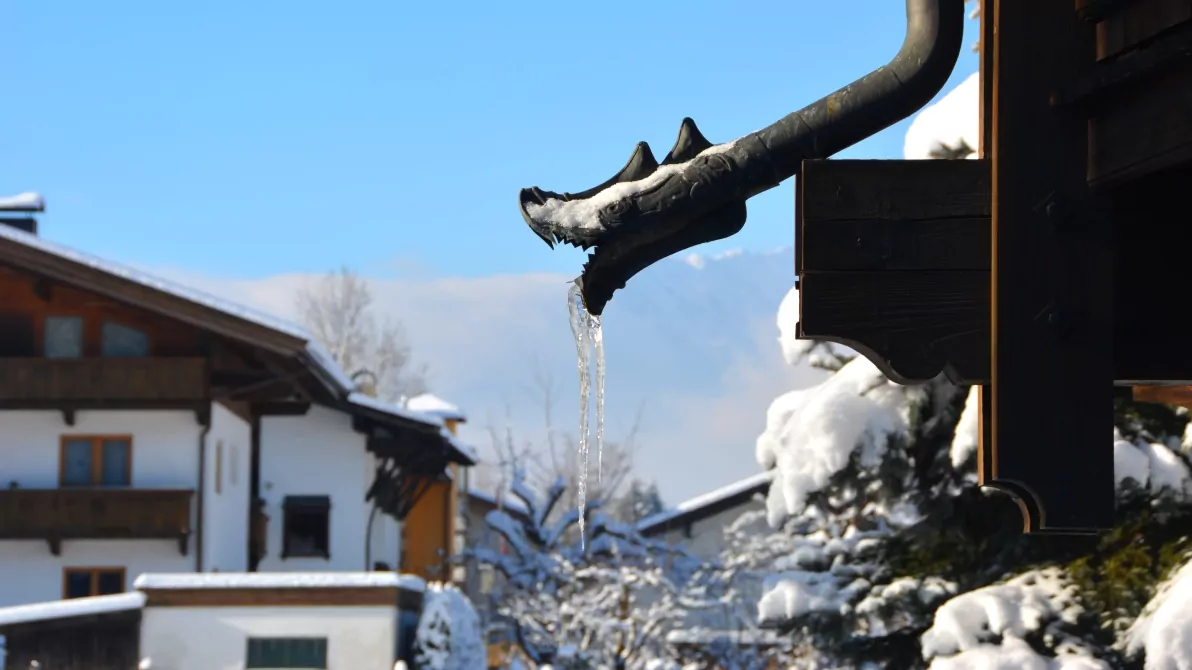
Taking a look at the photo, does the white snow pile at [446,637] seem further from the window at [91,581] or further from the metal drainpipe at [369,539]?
the metal drainpipe at [369,539]

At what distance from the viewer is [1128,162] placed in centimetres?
305

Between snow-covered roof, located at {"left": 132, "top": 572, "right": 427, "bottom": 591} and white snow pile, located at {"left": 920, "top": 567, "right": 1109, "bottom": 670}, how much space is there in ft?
54.6

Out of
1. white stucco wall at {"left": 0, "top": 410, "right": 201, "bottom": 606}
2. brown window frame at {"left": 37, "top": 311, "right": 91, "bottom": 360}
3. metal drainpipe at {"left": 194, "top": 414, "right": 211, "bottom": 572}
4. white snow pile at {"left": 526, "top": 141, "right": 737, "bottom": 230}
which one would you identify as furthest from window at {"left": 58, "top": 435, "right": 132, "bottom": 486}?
white snow pile at {"left": 526, "top": 141, "right": 737, "bottom": 230}

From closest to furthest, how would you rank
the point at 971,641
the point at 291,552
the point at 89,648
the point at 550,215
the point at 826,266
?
the point at 826,266, the point at 550,215, the point at 971,641, the point at 89,648, the point at 291,552

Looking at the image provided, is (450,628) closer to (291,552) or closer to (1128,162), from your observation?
(291,552)

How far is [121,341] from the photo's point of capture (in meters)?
30.5

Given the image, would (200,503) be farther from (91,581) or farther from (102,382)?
(102,382)

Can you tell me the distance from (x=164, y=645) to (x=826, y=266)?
2415 centimetres

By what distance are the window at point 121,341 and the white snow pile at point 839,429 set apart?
19530 millimetres

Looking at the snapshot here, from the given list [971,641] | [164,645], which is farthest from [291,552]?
[971,641]

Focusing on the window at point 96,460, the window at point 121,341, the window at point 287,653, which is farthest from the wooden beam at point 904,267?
the window at point 96,460

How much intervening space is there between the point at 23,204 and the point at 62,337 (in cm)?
426

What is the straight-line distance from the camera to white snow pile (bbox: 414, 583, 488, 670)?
26.7m

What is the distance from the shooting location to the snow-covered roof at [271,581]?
26281 mm
